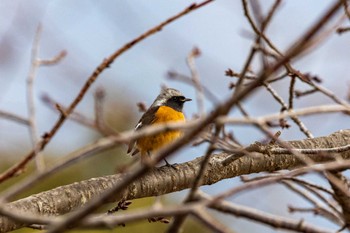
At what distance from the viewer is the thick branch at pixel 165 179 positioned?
9.58 feet

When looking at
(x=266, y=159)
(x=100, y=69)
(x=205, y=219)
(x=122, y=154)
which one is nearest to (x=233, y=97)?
(x=205, y=219)

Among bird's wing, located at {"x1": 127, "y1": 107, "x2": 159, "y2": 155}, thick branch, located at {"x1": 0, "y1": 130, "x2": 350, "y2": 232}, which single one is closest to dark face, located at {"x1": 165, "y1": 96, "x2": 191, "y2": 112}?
bird's wing, located at {"x1": 127, "y1": 107, "x2": 159, "y2": 155}

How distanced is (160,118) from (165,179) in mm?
1876

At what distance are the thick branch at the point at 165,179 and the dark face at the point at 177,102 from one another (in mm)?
1962

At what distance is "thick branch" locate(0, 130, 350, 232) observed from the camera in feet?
9.58

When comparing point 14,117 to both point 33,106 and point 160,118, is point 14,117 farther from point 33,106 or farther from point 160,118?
point 160,118

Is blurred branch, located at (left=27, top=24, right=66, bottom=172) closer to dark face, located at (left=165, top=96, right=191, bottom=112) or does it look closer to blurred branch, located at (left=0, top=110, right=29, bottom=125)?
blurred branch, located at (left=0, top=110, right=29, bottom=125)

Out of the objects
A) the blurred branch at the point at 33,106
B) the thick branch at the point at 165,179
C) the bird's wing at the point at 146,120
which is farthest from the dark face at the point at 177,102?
the blurred branch at the point at 33,106

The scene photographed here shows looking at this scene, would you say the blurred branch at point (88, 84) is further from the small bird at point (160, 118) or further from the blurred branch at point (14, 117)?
the small bird at point (160, 118)

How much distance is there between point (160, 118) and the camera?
538cm

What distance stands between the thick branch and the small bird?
41.7 inches

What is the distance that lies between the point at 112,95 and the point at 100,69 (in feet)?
32.5

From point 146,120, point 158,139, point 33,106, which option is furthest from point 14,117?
point 146,120

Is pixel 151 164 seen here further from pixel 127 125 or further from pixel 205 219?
pixel 127 125
